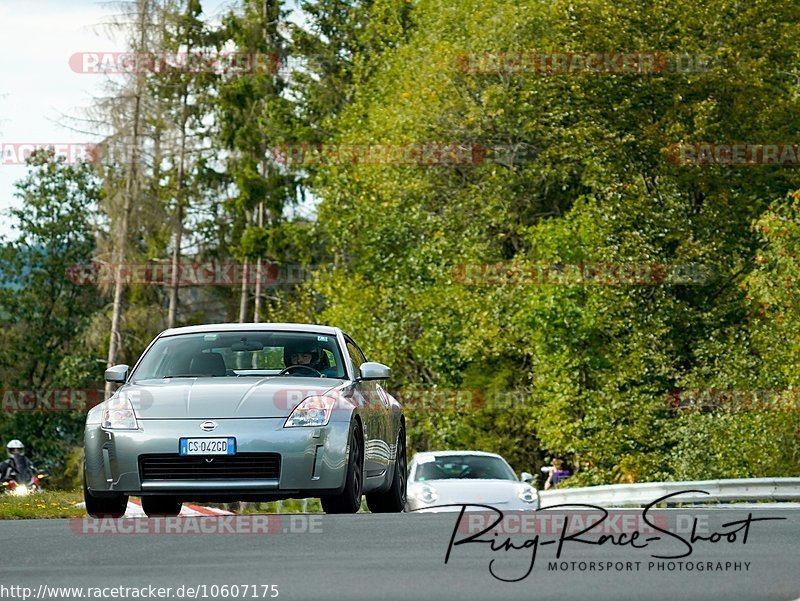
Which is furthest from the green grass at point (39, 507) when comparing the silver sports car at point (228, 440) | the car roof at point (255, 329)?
the silver sports car at point (228, 440)

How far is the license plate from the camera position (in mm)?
12727

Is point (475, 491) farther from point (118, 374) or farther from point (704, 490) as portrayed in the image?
point (118, 374)

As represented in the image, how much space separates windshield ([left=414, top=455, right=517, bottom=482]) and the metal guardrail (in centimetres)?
83

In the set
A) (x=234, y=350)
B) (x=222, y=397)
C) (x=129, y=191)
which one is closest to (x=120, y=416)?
(x=222, y=397)

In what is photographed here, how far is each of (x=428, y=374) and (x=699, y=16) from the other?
14.5 m

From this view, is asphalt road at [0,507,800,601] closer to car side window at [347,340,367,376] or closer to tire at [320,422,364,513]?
tire at [320,422,364,513]

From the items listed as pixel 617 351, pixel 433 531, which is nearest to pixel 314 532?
pixel 433 531

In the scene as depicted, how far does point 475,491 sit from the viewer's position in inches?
888

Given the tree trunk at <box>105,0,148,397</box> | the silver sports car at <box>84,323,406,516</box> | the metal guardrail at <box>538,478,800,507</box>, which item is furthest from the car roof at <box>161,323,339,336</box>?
the tree trunk at <box>105,0,148,397</box>

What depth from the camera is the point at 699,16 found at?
40781 mm

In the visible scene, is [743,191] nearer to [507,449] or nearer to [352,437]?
[507,449]

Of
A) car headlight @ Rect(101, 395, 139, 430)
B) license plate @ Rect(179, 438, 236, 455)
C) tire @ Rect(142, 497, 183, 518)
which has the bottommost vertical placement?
tire @ Rect(142, 497, 183, 518)

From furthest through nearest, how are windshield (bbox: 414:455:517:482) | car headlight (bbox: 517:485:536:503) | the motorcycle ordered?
the motorcycle
windshield (bbox: 414:455:517:482)
car headlight (bbox: 517:485:536:503)

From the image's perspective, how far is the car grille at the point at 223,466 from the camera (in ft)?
41.9
